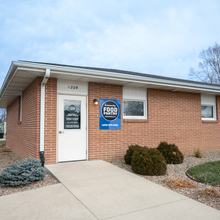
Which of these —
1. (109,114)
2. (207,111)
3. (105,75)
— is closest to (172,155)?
(109,114)

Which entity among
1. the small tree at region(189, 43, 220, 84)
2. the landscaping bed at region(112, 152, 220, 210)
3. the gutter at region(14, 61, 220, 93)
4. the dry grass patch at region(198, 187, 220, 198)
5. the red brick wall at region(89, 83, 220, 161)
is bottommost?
the landscaping bed at region(112, 152, 220, 210)

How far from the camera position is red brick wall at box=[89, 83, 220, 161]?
736 centimetres

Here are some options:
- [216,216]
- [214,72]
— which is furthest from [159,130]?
[214,72]

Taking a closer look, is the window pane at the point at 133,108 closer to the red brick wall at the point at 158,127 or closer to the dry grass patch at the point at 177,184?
the red brick wall at the point at 158,127

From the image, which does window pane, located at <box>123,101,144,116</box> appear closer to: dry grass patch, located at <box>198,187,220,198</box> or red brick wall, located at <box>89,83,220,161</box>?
red brick wall, located at <box>89,83,220,161</box>

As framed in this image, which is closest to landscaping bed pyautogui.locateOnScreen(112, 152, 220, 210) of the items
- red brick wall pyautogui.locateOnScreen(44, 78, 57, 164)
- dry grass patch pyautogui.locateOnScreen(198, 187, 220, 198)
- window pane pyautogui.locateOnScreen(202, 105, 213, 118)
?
dry grass patch pyautogui.locateOnScreen(198, 187, 220, 198)

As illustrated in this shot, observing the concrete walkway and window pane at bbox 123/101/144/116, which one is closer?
the concrete walkway

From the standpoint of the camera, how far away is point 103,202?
3.69 metres

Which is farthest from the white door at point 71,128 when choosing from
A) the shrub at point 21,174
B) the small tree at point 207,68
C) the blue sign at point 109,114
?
the small tree at point 207,68

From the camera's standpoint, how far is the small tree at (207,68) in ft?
96.0

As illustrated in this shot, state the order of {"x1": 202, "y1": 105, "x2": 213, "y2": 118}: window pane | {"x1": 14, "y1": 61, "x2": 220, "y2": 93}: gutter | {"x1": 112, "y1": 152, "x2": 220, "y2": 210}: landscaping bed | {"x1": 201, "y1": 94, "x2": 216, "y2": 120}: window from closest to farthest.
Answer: {"x1": 112, "y1": 152, "x2": 220, "y2": 210}: landscaping bed
{"x1": 14, "y1": 61, "x2": 220, "y2": 93}: gutter
{"x1": 201, "y1": 94, "x2": 216, "y2": 120}: window
{"x1": 202, "y1": 105, "x2": 213, "y2": 118}: window pane

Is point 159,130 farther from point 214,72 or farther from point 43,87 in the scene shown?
point 214,72

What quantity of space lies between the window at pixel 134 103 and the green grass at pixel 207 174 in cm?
306

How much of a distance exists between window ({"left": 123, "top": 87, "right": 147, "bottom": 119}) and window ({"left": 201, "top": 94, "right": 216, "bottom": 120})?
3549 millimetres
